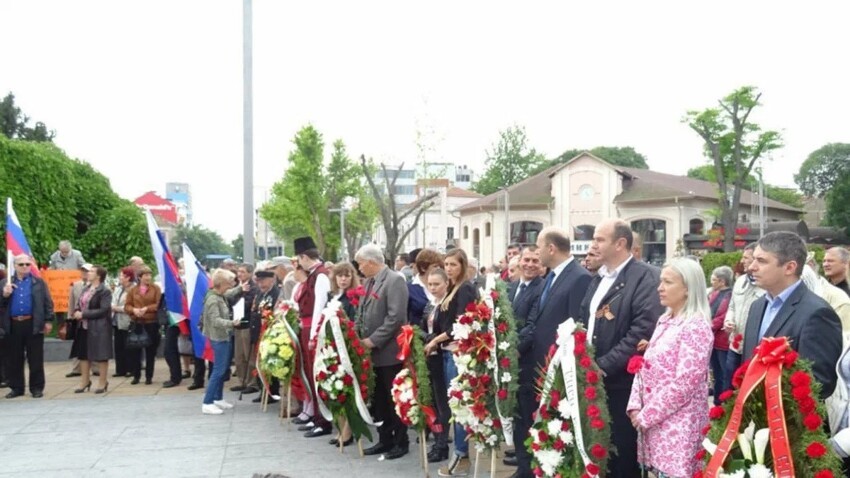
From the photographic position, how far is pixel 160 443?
8383mm

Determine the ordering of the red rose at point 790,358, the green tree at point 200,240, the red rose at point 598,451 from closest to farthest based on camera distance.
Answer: the red rose at point 790,358 → the red rose at point 598,451 → the green tree at point 200,240

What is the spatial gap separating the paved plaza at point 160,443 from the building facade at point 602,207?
41988 millimetres

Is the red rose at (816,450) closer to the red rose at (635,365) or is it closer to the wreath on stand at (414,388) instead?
the red rose at (635,365)

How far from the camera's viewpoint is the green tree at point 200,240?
8511 cm

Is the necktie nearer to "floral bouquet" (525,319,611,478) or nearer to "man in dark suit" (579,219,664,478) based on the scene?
"man in dark suit" (579,219,664,478)

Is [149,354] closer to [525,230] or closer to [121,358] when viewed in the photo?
[121,358]

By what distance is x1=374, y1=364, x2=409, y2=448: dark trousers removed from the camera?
7.69m

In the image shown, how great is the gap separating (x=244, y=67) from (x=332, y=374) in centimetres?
657

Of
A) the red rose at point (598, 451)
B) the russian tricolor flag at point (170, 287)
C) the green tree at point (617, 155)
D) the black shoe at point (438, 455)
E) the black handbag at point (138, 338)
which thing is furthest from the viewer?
the green tree at point (617, 155)

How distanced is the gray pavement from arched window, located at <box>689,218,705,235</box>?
160ft

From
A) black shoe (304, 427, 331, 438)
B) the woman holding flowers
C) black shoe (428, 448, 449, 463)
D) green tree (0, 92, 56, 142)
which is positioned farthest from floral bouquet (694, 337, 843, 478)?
green tree (0, 92, 56, 142)

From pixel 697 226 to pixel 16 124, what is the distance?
43062mm

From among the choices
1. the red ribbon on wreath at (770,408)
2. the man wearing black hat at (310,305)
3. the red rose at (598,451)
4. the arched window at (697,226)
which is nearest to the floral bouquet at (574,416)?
the red rose at (598,451)

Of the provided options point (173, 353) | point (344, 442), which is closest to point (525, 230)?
point (173, 353)
